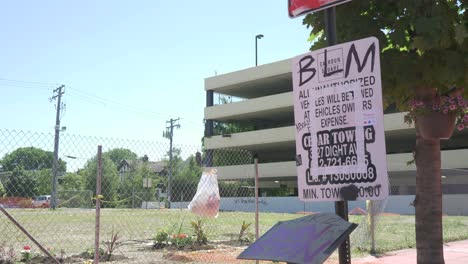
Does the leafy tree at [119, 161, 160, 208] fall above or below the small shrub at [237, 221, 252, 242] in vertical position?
above

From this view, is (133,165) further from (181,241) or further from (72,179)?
(72,179)

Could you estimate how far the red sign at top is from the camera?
3.36m

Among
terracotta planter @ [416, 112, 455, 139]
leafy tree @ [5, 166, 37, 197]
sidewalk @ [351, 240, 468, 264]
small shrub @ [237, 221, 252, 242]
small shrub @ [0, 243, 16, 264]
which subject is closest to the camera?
→ terracotta planter @ [416, 112, 455, 139]

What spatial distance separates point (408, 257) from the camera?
36.0 ft

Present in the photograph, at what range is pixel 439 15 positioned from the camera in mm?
3754

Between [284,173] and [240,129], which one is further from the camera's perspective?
[240,129]

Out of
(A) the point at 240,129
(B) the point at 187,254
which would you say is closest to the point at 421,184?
(B) the point at 187,254

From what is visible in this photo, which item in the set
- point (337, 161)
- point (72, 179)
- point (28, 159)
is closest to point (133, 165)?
point (28, 159)

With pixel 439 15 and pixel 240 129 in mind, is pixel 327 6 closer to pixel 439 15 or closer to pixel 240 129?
pixel 439 15

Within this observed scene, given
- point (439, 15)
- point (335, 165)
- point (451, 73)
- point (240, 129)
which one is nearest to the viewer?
point (335, 165)

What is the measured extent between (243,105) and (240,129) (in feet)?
25.3

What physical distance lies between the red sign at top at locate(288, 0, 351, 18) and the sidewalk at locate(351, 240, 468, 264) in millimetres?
7761

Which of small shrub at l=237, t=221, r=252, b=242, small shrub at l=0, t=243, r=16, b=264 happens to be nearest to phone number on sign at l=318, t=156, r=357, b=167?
small shrub at l=0, t=243, r=16, b=264

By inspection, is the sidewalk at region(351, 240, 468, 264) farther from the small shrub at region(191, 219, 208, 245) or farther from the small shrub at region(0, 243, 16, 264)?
the small shrub at region(0, 243, 16, 264)
